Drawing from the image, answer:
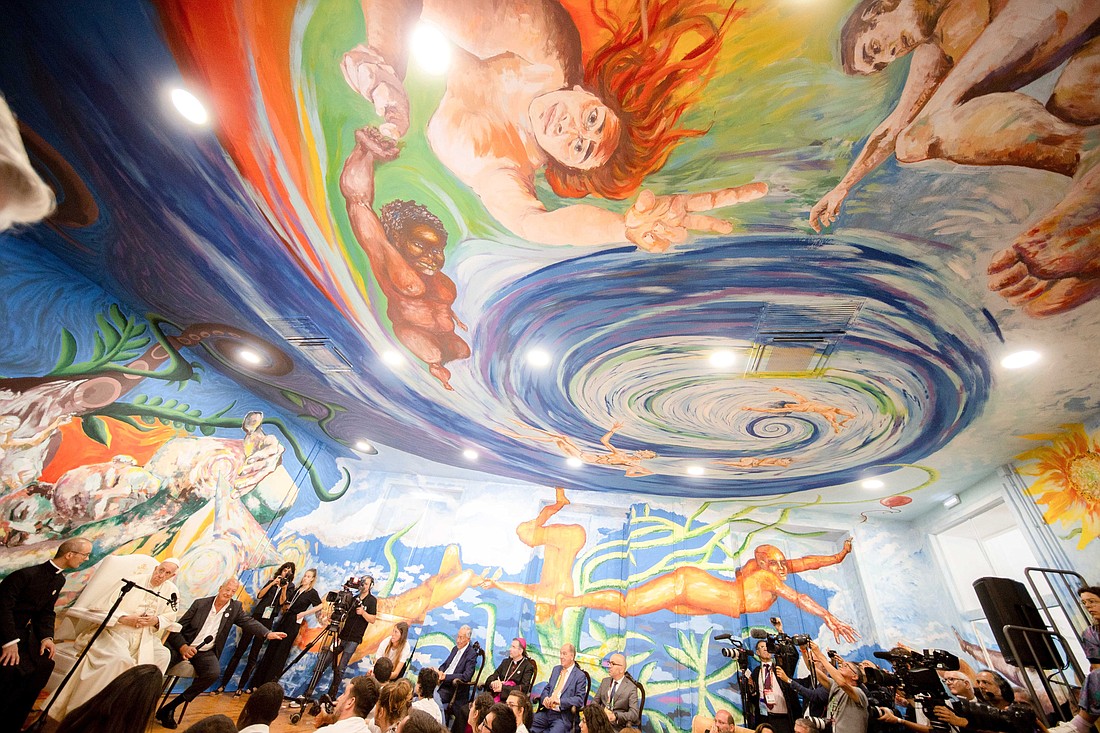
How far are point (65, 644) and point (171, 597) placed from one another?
3.85ft

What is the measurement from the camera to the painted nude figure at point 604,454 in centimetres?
698

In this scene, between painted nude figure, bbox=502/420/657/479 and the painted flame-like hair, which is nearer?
the painted flame-like hair

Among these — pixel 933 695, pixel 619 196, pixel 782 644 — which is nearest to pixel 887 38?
pixel 619 196

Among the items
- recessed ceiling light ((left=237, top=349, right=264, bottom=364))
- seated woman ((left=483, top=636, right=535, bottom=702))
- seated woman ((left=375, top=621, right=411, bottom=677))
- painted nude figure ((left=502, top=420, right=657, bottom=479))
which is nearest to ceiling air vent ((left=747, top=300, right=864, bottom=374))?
painted nude figure ((left=502, top=420, right=657, bottom=479))

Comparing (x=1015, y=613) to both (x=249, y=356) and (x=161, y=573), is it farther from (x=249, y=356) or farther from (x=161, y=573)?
(x=161, y=573)

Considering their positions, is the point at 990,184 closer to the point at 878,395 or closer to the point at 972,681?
the point at 878,395

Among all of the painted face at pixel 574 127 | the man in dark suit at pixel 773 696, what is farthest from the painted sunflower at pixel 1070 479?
the painted face at pixel 574 127

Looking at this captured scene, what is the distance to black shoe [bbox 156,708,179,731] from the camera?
16.8ft

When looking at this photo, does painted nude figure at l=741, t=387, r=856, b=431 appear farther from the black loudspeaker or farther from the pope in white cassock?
the pope in white cassock

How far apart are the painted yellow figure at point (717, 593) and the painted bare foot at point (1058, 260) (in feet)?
20.0

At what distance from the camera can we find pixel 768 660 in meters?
6.55

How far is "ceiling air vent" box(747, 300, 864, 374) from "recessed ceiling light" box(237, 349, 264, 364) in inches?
258

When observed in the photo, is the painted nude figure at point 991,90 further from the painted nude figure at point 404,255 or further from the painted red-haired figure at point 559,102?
the painted nude figure at point 404,255

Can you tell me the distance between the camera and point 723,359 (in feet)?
16.4
